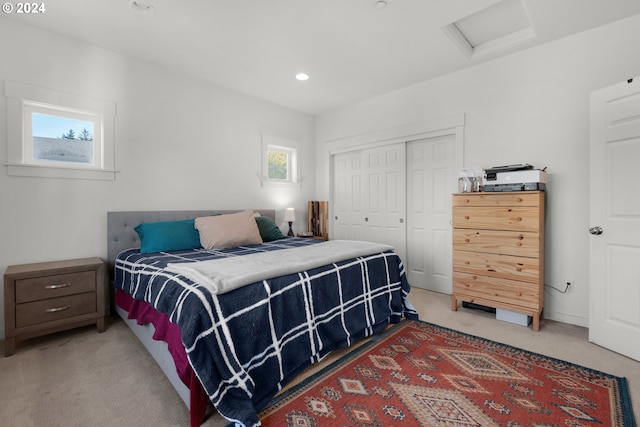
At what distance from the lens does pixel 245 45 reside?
2801mm

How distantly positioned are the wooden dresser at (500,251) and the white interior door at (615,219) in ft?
1.18

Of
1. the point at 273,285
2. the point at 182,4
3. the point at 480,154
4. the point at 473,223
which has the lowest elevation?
the point at 273,285

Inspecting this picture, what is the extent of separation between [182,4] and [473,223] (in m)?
3.05

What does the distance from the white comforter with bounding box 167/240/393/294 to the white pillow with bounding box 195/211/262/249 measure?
80 cm

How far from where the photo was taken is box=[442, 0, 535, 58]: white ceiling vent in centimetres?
246

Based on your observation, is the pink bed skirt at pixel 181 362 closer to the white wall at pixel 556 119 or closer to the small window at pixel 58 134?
the small window at pixel 58 134

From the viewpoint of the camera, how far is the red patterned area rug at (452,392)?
1483 millimetres

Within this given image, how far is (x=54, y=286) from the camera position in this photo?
7.53 ft

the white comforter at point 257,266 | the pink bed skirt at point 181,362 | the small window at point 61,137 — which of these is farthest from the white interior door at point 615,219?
the small window at point 61,137

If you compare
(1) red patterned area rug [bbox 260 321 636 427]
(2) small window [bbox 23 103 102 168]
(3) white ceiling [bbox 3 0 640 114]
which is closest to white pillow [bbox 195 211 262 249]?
(2) small window [bbox 23 103 102 168]

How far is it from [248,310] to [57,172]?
2370 millimetres

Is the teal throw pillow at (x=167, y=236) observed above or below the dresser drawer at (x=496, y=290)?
above

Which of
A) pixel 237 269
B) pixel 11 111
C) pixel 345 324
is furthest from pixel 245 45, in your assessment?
pixel 345 324

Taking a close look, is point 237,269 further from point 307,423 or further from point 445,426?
point 445,426
